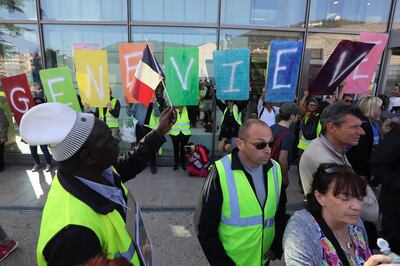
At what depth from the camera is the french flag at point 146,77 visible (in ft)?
10.4

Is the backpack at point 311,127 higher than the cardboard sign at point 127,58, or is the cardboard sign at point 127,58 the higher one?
the cardboard sign at point 127,58

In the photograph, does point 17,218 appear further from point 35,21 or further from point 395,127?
point 395,127

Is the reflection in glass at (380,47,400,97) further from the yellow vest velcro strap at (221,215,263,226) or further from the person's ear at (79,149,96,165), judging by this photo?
the person's ear at (79,149,96,165)

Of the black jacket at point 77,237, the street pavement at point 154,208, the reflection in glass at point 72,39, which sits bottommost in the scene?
the street pavement at point 154,208

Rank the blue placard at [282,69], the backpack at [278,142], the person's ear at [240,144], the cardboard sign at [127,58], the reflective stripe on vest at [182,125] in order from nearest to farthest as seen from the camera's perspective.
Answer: the person's ear at [240,144] < the backpack at [278,142] < the blue placard at [282,69] < the cardboard sign at [127,58] < the reflective stripe on vest at [182,125]

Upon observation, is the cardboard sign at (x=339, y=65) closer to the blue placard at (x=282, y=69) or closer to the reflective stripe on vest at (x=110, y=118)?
the blue placard at (x=282, y=69)

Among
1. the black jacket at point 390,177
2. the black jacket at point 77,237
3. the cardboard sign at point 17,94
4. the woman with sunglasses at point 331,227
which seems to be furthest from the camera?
the cardboard sign at point 17,94

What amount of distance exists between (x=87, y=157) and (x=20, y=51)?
249 inches

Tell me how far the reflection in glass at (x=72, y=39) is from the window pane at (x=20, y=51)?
0.87ft

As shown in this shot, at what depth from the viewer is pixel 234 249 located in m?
1.86

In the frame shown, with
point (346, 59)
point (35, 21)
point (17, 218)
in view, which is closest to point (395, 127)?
point (346, 59)

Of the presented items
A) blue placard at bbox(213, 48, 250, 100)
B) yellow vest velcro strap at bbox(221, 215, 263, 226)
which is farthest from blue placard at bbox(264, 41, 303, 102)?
yellow vest velcro strap at bbox(221, 215, 263, 226)

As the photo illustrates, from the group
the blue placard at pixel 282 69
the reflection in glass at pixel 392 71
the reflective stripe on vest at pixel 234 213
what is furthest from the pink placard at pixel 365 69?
the reflective stripe on vest at pixel 234 213

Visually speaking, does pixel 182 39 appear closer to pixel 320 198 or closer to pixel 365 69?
pixel 365 69
